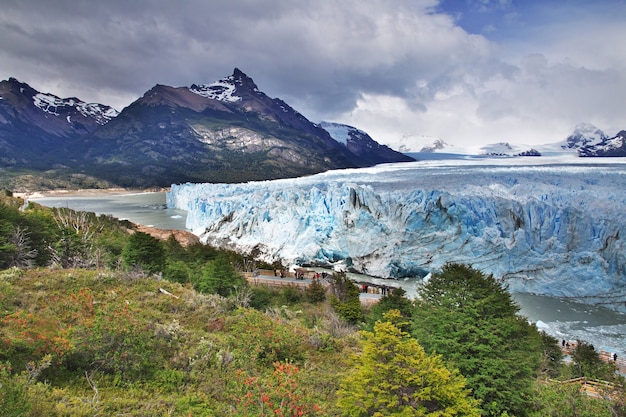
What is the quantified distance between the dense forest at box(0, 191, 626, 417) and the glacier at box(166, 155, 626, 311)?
8.67 metres

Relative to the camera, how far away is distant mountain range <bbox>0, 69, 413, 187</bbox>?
111 m

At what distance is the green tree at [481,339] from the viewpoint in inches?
264

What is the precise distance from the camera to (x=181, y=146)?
14075cm

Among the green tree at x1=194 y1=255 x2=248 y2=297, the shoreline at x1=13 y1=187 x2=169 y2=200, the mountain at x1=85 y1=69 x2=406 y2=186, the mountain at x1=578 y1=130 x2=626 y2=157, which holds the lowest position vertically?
the green tree at x1=194 y1=255 x2=248 y2=297

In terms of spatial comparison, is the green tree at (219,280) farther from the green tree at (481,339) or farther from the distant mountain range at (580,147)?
the distant mountain range at (580,147)

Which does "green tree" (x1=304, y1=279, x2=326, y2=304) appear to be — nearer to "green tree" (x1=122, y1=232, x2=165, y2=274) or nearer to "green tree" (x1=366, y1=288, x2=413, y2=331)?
"green tree" (x1=366, y1=288, x2=413, y2=331)

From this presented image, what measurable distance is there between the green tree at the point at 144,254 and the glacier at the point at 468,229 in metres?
9.23

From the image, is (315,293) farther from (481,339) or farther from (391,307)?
(481,339)

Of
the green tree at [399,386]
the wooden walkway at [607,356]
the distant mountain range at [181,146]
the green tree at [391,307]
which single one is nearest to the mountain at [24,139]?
the distant mountain range at [181,146]

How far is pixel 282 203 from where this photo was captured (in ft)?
92.1

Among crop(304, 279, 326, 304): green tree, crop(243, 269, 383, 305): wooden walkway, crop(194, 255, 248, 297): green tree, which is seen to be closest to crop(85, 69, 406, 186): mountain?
A: crop(243, 269, 383, 305): wooden walkway

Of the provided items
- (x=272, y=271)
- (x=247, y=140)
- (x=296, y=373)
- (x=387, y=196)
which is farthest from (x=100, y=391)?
(x=247, y=140)

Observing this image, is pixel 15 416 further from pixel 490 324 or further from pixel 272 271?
pixel 272 271

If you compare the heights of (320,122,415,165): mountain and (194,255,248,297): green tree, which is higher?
(320,122,415,165): mountain
